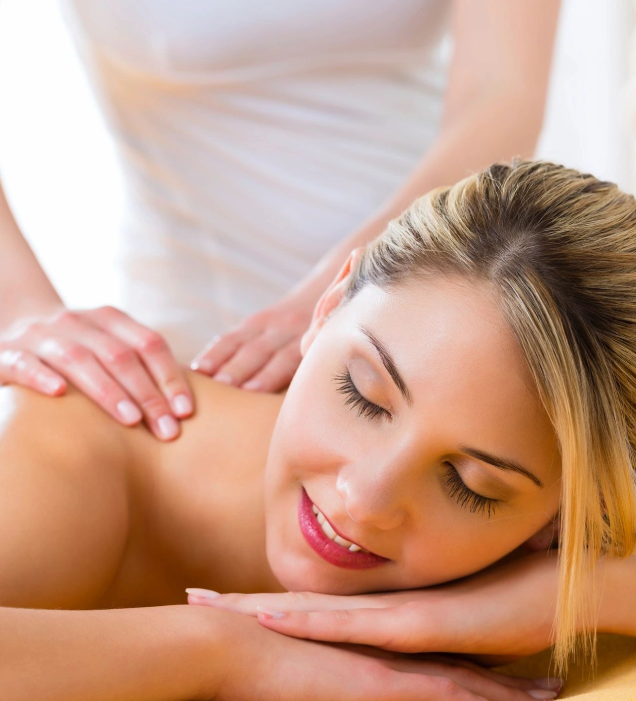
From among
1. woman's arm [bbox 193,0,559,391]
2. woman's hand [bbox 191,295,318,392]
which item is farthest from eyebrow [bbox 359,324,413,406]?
woman's arm [bbox 193,0,559,391]

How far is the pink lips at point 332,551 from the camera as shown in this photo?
1.27 metres

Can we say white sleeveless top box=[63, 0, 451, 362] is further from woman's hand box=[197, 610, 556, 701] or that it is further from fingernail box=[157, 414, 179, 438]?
woman's hand box=[197, 610, 556, 701]

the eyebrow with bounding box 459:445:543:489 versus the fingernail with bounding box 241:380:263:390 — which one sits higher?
the eyebrow with bounding box 459:445:543:489

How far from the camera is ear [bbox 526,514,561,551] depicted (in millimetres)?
1362

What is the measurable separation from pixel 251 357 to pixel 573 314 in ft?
2.20

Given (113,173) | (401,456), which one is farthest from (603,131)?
(401,456)

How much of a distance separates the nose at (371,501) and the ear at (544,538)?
28 centimetres

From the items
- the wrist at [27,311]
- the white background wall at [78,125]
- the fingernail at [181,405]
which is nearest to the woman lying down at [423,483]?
the fingernail at [181,405]

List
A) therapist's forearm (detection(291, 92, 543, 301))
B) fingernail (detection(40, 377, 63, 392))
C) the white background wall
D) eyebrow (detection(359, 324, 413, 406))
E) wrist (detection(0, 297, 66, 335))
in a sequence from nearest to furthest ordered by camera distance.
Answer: eyebrow (detection(359, 324, 413, 406)), fingernail (detection(40, 377, 63, 392)), wrist (detection(0, 297, 66, 335)), therapist's forearm (detection(291, 92, 543, 301)), the white background wall

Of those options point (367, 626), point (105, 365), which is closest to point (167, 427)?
point (105, 365)

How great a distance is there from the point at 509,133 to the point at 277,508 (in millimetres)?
1044

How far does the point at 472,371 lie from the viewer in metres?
1.15

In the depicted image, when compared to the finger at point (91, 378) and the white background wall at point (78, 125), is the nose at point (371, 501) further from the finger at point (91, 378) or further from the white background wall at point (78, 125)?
the white background wall at point (78, 125)

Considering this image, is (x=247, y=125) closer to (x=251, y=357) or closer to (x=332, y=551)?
(x=251, y=357)
